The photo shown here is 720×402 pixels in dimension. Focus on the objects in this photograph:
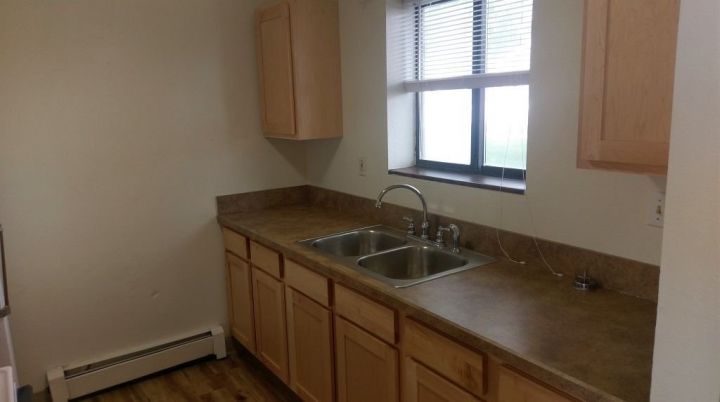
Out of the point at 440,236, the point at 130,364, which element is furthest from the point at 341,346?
the point at 130,364

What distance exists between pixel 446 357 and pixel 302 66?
69.6 inches

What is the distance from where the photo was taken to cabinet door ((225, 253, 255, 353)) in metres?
Answer: 2.86

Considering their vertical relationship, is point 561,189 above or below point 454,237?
above

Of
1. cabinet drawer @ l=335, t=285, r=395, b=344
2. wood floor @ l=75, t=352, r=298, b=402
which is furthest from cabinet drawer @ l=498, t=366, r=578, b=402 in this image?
wood floor @ l=75, t=352, r=298, b=402

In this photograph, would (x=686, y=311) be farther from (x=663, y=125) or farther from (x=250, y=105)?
(x=250, y=105)

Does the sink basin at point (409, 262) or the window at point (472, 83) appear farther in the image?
the sink basin at point (409, 262)

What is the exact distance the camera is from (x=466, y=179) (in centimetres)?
229

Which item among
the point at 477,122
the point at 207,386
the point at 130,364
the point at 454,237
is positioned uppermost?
the point at 477,122

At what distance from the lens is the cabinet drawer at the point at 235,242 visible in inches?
111

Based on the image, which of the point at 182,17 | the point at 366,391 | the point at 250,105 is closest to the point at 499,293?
the point at 366,391

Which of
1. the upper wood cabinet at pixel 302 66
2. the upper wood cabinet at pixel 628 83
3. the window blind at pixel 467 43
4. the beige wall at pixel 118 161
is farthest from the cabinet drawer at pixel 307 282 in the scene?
the upper wood cabinet at pixel 628 83

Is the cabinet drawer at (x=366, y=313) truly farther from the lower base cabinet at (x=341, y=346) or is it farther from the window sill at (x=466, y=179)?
the window sill at (x=466, y=179)

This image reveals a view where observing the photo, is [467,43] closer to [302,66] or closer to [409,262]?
[302,66]

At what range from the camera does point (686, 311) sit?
917 mm
